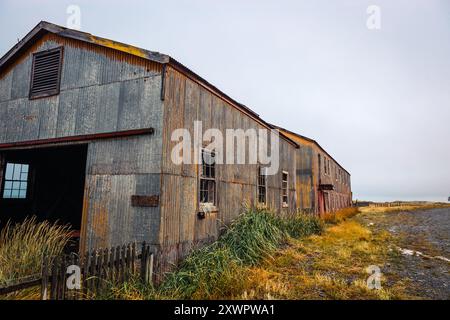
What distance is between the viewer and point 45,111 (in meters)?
8.02

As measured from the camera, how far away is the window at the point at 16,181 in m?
10.5

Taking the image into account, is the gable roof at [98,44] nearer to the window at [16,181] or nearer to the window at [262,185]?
A: the window at [262,185]

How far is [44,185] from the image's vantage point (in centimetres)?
1103

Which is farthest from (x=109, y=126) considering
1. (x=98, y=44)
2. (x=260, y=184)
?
(x=260, y=184)

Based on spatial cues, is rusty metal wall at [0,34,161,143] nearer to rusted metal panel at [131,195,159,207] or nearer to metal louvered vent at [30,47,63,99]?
metal louvered vent at [30,47,63,99]

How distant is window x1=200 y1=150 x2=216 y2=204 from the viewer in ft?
26.2

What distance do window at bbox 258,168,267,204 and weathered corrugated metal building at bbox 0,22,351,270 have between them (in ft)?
3.84

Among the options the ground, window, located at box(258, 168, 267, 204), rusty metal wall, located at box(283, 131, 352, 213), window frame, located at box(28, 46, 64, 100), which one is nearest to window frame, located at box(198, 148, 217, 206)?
the ground

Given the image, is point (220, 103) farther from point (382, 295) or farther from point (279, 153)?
point (382, 295)

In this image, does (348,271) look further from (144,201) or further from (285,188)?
(285,188)

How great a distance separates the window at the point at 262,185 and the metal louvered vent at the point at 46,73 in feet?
24.7

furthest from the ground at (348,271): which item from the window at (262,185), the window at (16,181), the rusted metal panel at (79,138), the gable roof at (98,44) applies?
the window at (16,181)

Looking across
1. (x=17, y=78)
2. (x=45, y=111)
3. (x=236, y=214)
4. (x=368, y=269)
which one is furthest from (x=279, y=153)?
(x=17, y=78)

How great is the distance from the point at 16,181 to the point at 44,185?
0.92 meters
